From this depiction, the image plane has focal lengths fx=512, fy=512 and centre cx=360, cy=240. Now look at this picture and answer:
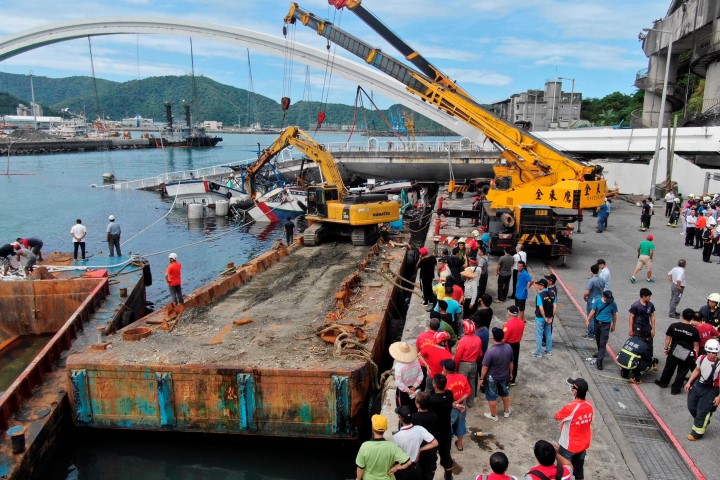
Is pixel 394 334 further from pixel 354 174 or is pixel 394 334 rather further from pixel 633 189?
pixel 354 174

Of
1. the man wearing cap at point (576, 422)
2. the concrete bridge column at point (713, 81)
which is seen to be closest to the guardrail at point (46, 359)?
the man wearing cap at point (576, 422)

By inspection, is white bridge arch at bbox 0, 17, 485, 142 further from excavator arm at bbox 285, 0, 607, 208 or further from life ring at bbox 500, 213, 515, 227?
life ring at bbox 500, 213, 515, 227

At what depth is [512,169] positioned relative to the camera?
19812 mm

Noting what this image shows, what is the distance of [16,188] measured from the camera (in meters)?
50.5

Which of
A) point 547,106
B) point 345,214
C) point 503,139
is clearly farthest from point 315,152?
point 547,106

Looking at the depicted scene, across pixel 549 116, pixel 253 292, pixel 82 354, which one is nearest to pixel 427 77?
pixel 253 292

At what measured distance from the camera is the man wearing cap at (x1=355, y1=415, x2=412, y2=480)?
15.5ft

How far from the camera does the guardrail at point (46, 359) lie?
8.22 m

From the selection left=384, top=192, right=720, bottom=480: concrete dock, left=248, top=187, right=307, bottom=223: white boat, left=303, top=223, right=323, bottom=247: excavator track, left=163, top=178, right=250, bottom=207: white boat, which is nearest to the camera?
left=384, top=192, right=720, bottom=480: concrete dock

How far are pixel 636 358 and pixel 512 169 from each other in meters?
12.8

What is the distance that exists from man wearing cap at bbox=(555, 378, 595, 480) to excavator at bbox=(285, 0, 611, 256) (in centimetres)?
1006

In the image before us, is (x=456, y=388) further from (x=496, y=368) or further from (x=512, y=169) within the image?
(x=512, y=169)

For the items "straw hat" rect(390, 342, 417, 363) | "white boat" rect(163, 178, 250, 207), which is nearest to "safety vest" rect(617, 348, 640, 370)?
"straw hat" rect(390, 342, 417, 363)

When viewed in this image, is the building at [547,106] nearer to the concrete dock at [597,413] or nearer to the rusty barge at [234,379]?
the concrete dock at [597,413]
